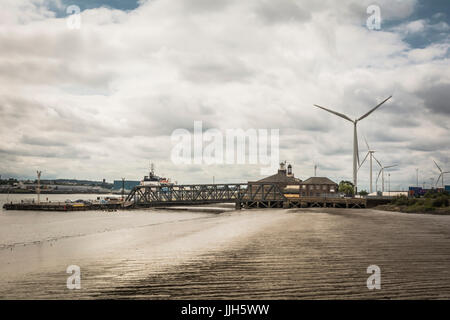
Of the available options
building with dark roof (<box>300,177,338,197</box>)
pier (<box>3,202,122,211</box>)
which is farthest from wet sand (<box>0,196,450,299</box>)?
building with dark roof (<box>300,177,338,197</box>)

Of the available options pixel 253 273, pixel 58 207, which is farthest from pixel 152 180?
pixel 253 273

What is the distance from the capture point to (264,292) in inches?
390

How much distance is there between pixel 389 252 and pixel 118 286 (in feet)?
40.7

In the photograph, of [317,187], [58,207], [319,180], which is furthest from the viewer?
[319,180]

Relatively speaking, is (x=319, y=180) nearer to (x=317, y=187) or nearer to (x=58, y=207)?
(x=317, y=187)

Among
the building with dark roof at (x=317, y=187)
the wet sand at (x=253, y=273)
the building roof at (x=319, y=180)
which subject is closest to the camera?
the wet sand at (x=253, y=273)

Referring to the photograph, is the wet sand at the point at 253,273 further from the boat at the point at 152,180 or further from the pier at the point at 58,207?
the boat at the point at 152,180

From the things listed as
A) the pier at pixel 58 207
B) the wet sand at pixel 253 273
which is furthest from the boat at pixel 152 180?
the wet sand at pixel 253 273

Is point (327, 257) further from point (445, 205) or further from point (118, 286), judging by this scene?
point (445, 205)

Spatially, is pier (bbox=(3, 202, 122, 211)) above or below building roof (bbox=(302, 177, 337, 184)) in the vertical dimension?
below

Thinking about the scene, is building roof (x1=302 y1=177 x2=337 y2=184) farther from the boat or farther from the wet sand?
the wet sand

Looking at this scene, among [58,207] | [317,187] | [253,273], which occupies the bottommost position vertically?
[58,207]

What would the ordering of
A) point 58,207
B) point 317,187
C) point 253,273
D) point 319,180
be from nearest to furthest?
point 253,273, point 58,207, point 317,187, point 319,180
